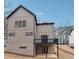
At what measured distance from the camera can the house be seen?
125 cm

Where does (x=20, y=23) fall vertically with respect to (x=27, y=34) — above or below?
above

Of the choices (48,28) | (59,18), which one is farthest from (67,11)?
(48,28)

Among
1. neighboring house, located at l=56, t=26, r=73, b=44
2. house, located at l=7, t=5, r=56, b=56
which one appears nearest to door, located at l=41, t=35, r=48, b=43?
house, located at l=7, t=5, r=56, b=56

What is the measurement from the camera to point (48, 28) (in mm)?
1261

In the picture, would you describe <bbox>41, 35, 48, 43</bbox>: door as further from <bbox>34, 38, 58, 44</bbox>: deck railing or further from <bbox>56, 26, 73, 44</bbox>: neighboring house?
<bbox>56, 26, 73, 44</bbox>: neighboring house

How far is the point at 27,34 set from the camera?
49.9 inches

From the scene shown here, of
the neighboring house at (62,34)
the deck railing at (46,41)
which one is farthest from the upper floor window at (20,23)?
the neighboring house at (62,34)

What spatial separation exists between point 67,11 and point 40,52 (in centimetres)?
44

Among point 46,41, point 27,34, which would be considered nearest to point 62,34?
point 46,41

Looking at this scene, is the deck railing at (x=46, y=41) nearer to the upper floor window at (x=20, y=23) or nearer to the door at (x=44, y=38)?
the door at (x=44, y=38)

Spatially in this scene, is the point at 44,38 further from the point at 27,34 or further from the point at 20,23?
the point at 20,23

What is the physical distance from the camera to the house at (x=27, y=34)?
125 centimetres

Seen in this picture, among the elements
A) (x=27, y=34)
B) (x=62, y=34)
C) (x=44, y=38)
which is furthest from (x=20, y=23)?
(x=62, y=34)
